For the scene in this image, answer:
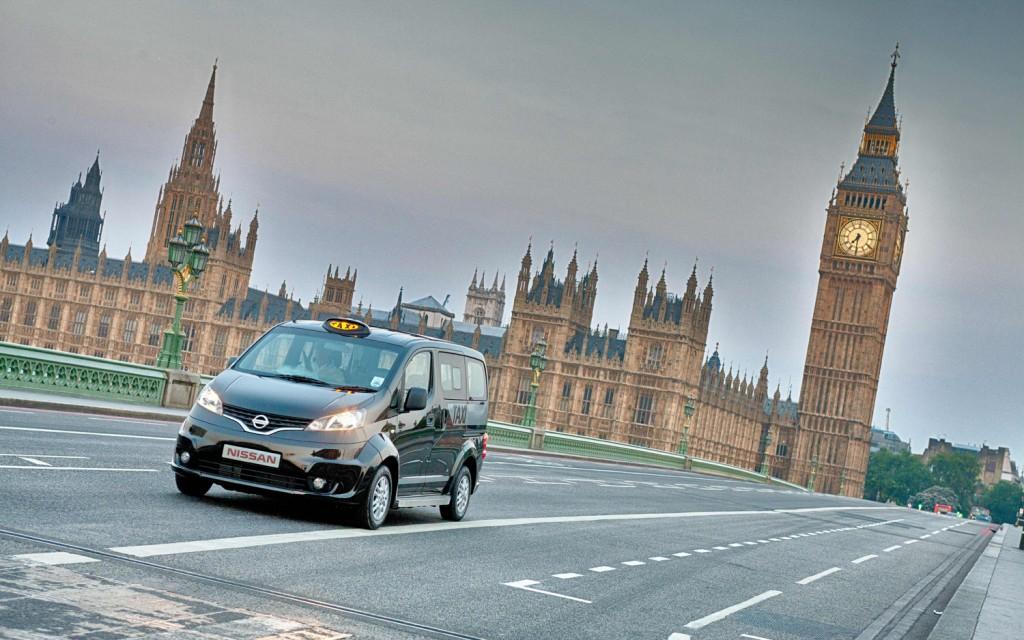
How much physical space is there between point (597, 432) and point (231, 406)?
92519 millimetres

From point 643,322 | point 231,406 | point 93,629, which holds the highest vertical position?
point 643,322

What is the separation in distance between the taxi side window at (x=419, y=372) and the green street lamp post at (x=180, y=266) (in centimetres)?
1638

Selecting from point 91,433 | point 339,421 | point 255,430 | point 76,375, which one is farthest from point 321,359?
point 76,375

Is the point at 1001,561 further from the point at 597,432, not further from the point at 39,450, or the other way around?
the point at 597,432

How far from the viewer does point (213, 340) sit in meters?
118

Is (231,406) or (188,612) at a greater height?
(231,406)

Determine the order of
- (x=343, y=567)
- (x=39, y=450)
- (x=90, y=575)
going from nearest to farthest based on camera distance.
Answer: (x=90, y=575), (x=343, y=567), (x=39, y=450)

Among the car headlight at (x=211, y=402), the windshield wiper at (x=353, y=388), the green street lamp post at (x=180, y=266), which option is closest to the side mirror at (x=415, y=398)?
the windshield wiper at (x=353, y=388)

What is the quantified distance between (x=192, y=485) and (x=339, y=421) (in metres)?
1.56

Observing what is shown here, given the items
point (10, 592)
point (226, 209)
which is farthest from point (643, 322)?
point (10, 592)

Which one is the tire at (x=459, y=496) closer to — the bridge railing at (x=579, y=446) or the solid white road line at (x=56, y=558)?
the solid white road line at (x=56, y=558)

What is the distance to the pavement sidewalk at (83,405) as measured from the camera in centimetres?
2130

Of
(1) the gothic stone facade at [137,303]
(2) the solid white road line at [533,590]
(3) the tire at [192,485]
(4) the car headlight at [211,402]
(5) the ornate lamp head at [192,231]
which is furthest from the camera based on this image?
(1) the gothic stone facade at [137,303]

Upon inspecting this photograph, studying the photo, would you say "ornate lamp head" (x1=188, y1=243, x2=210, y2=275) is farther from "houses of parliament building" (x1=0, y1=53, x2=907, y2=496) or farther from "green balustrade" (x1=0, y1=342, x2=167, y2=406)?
"houses of parliament building" (x1=0, y1=53, x2=907, y2=496)
